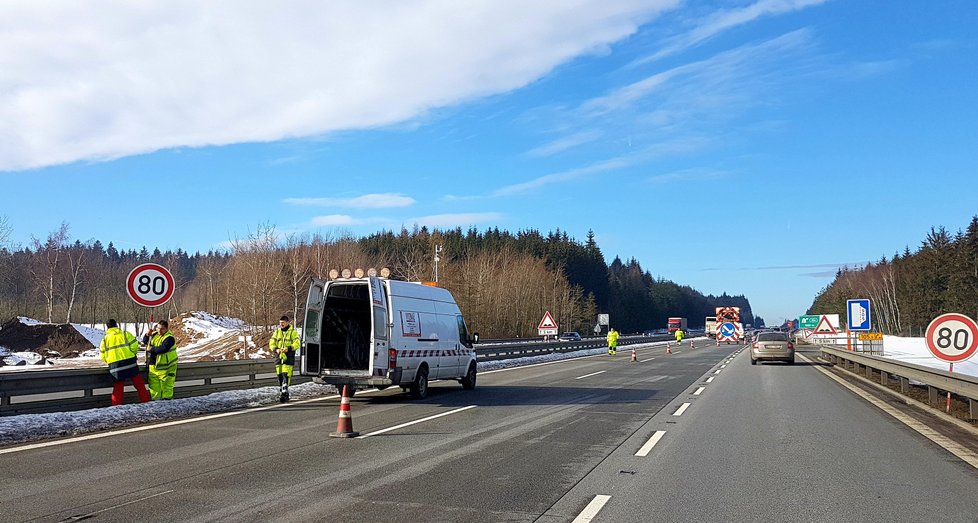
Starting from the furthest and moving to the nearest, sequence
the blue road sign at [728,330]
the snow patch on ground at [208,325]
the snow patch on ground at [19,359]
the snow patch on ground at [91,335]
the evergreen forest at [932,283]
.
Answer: the evergreen forest at [932,283] → the snow patch on ground at [208,325] → the blue road sign at [728,330] → the snow patch on ground at [91,335] → the snow patch on ground at [19,359]

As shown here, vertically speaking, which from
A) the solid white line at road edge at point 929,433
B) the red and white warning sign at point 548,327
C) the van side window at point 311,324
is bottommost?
the solid white line at road edge at point 929,433

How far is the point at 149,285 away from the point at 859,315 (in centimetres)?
2638

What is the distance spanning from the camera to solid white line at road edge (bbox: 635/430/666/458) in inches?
368

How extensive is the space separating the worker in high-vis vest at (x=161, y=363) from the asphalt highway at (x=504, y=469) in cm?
221

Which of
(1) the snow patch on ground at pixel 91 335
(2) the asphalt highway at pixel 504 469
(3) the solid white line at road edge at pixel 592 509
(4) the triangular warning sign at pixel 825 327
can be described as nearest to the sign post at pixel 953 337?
(2) the asphalt highway at pixel 504 469

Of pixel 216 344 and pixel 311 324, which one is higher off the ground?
pixel 311 324

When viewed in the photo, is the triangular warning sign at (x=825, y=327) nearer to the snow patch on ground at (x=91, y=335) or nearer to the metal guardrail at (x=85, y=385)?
the metal guardrail at (x=85, y=385)

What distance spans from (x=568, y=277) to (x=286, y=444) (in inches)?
4869

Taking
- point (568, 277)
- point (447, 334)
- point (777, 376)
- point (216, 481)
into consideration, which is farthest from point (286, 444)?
point (568, 277)

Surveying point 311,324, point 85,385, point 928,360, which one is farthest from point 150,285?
point 928,360

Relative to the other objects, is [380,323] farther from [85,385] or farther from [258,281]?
[258,281]

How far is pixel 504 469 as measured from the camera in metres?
8.23

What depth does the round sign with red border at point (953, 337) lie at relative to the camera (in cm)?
1327

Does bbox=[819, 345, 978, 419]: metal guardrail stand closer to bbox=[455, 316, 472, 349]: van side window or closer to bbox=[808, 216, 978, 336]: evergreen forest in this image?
bbox=[455, 316, 472, 349]: van side window
